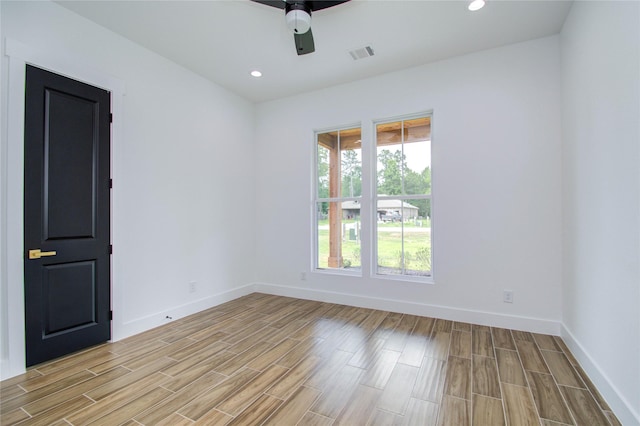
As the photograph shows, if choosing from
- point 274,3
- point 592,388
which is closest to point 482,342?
point 592,388

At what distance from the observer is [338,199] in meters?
4.36

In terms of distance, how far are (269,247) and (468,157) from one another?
3.13 metres

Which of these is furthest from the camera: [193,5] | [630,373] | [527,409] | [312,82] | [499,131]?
[312,82]

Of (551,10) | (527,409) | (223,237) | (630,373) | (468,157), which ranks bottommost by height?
(527,409)

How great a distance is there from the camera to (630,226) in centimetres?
171

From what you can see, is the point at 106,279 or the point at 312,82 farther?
the point at 312,82

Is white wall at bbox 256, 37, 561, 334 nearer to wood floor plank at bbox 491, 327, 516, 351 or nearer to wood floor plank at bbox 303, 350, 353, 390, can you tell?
wood floor plank at bbox 491, 327, 516, 351

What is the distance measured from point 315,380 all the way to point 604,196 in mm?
2448

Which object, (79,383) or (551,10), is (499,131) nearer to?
(551,10)

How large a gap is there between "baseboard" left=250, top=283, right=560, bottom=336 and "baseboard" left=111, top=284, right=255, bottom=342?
58 centimetres

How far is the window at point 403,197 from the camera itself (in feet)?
12.3

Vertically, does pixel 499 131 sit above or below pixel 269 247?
above

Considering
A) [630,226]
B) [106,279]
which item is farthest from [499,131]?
[106,279]

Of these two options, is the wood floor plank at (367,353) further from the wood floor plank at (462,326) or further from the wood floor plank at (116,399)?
the wood floor plank at (116,399)
